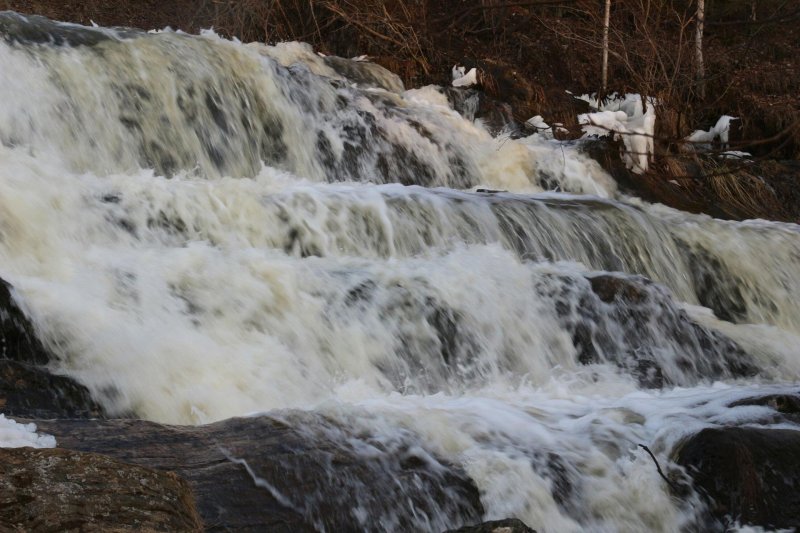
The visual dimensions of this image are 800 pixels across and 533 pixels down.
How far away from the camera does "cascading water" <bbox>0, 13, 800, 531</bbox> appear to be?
17.2 feet

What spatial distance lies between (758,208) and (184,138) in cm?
705

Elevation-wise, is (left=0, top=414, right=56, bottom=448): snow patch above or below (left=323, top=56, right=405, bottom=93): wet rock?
below

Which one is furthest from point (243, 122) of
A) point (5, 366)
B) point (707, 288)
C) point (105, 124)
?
point (5, 366)

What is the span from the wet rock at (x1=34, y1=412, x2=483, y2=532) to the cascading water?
65mm

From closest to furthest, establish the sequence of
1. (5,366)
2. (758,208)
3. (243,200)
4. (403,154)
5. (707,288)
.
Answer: (5,366) → (243,200) → (707,288) → (403,154) → (758,208)

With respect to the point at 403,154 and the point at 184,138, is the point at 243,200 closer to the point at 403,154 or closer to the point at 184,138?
the point at 184,138

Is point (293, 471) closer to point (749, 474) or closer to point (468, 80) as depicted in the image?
point (749, 474)

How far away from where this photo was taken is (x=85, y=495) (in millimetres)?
2982

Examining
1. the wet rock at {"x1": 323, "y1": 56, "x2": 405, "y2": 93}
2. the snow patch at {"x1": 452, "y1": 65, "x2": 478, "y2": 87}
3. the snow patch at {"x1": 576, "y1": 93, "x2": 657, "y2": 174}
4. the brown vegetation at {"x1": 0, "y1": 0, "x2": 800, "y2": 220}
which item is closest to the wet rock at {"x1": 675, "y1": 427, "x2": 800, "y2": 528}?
the snow patch at {"x1": 576, "y1": 93, "x2": 657, "y2": 174}

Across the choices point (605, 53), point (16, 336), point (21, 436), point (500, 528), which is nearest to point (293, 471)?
point (500, 528)

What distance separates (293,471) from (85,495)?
120 centimetres

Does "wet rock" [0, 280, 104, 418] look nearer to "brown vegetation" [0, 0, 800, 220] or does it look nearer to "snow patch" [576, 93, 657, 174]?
"snow patch" [576, 93, 657, 174]

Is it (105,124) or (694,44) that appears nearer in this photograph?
(105,124)

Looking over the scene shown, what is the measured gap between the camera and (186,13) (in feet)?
46.9
